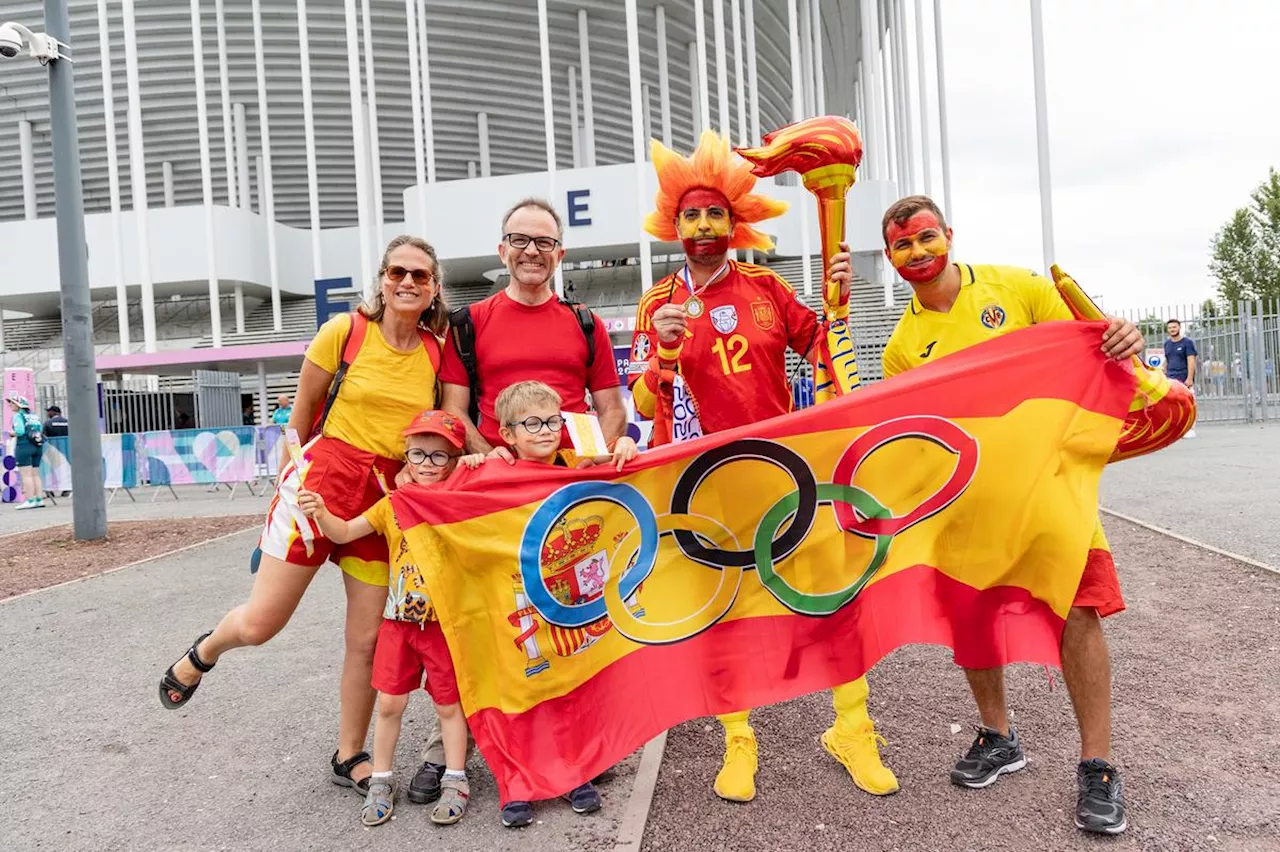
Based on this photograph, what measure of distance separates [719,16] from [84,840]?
2595cm

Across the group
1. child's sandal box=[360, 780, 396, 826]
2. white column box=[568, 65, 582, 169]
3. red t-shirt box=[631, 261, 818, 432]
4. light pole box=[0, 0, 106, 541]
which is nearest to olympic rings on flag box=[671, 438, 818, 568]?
red t-shirt box=[631, 261, 818, 432]

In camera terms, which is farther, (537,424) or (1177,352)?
(1177,352)

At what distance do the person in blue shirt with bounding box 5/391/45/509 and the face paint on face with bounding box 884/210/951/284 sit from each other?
17.0 m

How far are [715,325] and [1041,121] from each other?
21939mm

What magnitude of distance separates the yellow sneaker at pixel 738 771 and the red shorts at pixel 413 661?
114 cm

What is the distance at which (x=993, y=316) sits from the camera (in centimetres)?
328

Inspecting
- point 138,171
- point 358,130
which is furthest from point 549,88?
point 138,171

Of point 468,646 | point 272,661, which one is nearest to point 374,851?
point 468,646

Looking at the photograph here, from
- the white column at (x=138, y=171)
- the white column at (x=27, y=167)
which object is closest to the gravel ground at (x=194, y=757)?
the white column at (x=138, y=171)

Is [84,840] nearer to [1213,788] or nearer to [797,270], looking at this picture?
[1213,788]

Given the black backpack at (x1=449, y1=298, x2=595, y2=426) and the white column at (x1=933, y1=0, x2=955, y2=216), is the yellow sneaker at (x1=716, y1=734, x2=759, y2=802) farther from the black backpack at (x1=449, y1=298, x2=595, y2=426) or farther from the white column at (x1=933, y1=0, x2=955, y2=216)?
the white column at (x1=933, y1=0, x2=955, y2=216)

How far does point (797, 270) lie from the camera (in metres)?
30.3

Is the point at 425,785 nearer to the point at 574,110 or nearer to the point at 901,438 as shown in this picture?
the point at 901,438

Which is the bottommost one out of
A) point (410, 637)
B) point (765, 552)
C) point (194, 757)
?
point (194, 757)
